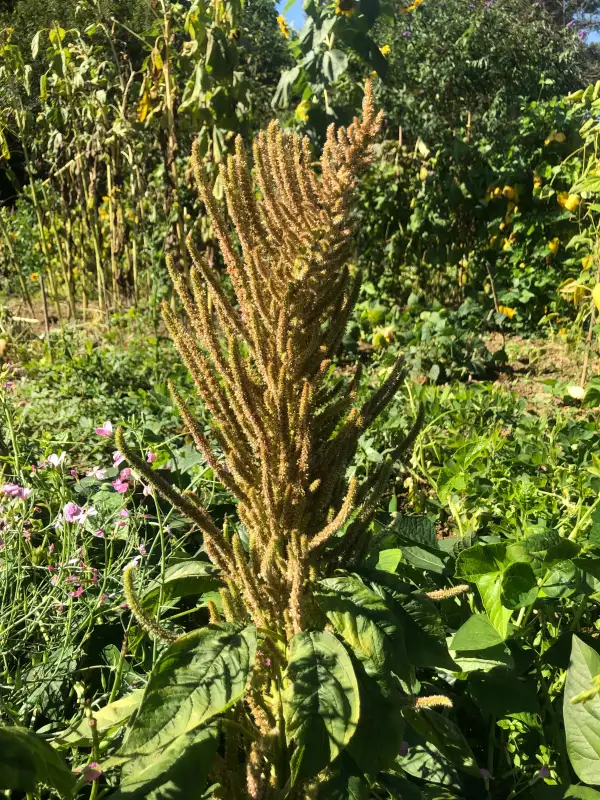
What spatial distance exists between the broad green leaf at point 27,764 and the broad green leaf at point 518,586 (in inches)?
34.0

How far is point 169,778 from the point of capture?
0.90 m

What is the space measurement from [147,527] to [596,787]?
1.29 meters

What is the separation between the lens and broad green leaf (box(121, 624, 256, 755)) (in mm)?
866

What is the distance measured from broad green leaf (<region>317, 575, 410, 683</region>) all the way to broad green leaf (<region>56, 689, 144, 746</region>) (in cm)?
34

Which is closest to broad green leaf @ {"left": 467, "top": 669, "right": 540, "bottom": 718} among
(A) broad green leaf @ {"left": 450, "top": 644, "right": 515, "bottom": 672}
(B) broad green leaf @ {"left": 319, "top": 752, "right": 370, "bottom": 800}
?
(A) broad green leaf @ {"left": 450, "top": 644, "right": 515, "bottom": 672}

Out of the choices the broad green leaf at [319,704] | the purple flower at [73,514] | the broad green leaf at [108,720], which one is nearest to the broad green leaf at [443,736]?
the broad green leaf at [319,704]

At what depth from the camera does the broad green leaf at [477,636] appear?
4.28ft

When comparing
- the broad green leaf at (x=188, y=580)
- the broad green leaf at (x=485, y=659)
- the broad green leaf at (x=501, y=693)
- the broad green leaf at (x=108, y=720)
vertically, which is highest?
the broad green leaf at (x=188, y=580)

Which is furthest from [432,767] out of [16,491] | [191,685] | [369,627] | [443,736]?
[16,491]

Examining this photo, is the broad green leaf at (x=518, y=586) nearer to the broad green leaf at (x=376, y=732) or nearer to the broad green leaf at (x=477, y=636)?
the broad green leaf at (x=477, y=636)

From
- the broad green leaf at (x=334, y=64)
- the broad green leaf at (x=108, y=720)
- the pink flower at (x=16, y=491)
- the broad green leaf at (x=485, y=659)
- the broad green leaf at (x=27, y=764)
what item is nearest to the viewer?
the broad green leaf at (x=27, y=764)

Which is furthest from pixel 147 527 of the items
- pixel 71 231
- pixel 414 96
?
pixel 414 96

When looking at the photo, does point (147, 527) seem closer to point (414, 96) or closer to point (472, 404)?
point (472, 404)

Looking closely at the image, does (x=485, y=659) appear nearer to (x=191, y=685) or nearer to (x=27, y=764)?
(x=191, y=685)
